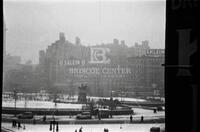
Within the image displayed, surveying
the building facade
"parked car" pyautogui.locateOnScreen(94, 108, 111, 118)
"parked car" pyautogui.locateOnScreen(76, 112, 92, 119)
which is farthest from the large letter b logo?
"parked car" pyautogui.locateOnScreen(76, 112, 92, 119)

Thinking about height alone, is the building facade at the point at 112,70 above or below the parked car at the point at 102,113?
above

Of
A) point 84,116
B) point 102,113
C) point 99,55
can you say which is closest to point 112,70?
point 99,55

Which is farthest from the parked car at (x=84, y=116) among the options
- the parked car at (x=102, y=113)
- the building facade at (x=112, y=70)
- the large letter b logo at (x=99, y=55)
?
the large letter b logo at (x=99, y=55)

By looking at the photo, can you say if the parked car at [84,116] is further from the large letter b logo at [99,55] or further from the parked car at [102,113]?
the large letter b logo at [99,55]

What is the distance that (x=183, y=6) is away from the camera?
10.5 ft

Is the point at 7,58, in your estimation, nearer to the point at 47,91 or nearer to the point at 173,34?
the point at 47,91

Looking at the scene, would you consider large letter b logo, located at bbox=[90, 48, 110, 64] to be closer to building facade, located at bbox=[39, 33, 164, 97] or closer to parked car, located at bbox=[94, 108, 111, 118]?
building facade, located at bbox=[39, 33, 164, 97]

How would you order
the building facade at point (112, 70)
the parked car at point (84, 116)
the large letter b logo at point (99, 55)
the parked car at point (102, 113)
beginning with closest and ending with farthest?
1. the parked car at point (84, 116)
2. the parked car at point (102, 113)
3. the building facade at point (112, 70)
4. the large letter b logo at point (99, 55)

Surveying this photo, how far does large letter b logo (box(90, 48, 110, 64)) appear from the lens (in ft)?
50.1

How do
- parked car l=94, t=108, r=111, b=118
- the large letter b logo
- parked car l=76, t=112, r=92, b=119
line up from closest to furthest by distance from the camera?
parked car l=76, t=112, r=92, b=119
parked car l=94, t=108, r=111, b=118
the large letter b logo

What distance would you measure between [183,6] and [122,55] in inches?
491

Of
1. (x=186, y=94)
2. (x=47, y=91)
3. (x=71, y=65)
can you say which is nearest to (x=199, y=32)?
(x=186, y=94)

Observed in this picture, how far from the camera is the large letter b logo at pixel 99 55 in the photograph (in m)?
15.3

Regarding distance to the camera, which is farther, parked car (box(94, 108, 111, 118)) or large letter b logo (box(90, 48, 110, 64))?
large letter b logo (box(90, 48, 110, 64))
